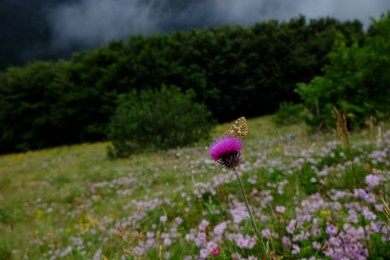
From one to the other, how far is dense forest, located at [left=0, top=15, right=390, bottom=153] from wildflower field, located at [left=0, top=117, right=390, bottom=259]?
21.8m

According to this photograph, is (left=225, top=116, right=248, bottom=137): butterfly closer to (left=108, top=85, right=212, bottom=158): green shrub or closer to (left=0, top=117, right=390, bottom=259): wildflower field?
(left=0, top=117, right=390, bottom=259): wildflower field

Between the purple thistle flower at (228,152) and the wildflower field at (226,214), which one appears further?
the wildflower field at (226,214)

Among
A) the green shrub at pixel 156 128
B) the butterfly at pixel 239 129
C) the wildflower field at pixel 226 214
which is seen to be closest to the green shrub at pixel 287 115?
the green shrub at pixel 156 128

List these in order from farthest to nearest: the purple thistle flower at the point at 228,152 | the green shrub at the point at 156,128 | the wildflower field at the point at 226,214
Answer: the green shrub at the point at 156,128, the wildflower field at the point at 226,214, the purple thistle flower at the point at 228,152

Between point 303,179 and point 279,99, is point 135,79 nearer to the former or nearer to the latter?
point 279,99

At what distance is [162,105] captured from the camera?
14.6 m

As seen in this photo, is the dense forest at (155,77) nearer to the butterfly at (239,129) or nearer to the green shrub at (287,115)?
the green shrub at (287,115)

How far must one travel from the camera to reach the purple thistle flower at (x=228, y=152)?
151 centimetres

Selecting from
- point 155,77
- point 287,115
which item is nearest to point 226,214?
point 287,115

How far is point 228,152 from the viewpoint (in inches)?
60.2

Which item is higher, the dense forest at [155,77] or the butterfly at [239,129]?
the dense forest at [155,77]

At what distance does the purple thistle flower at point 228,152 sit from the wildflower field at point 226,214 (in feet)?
1.17

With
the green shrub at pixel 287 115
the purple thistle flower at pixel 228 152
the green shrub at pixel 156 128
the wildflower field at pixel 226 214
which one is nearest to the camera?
the purple thistle flower at pixel 228 152

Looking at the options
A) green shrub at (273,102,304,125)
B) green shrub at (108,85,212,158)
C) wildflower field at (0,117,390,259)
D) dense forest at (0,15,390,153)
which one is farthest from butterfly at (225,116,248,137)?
dense forest at (0,15,390,153)
